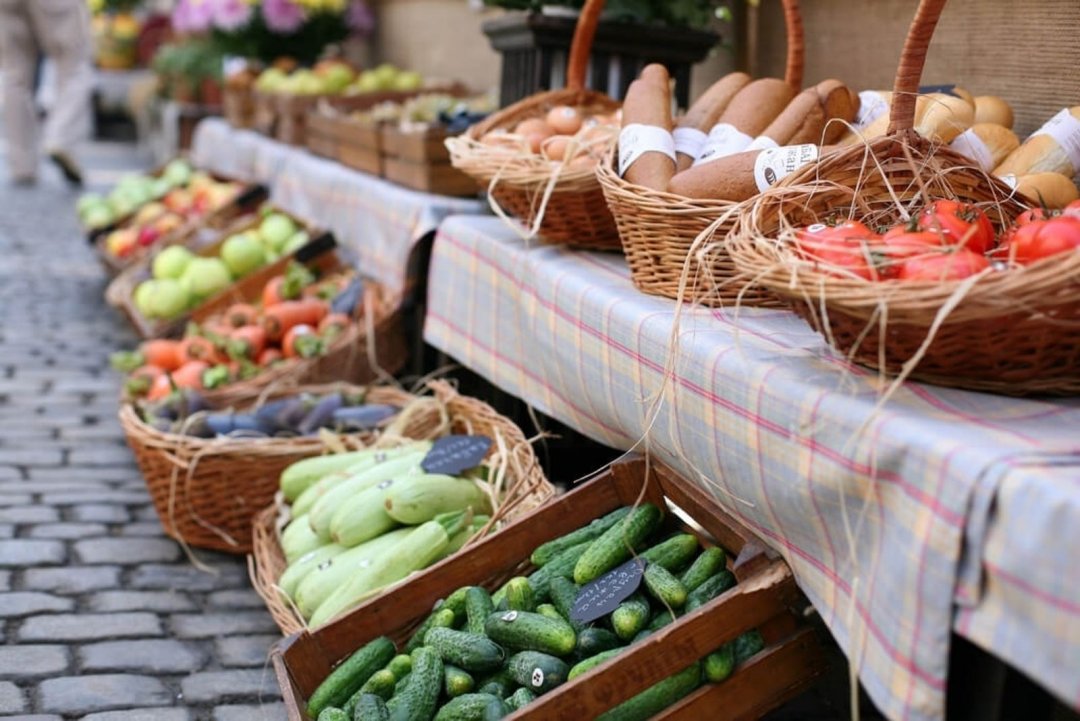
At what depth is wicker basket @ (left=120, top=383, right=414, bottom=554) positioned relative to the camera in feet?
11.6

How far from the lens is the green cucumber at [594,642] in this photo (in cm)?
222

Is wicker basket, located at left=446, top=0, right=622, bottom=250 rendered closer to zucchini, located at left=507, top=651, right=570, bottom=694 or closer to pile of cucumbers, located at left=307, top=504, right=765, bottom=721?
pile of cucumbers, located at left=307, top=504, right=765, bottom=721

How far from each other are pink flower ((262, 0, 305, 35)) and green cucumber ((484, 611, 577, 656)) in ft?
20.2

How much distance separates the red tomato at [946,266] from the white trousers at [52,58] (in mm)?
9584

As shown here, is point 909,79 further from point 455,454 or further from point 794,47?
point 455,454

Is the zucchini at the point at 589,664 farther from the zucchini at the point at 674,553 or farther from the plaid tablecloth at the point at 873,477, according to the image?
the plaid tablecloth at the point at 873,477

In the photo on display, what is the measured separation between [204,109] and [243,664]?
23.3 feet

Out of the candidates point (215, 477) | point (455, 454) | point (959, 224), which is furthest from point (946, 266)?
point (215, 477)

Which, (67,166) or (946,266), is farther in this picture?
(67,166)

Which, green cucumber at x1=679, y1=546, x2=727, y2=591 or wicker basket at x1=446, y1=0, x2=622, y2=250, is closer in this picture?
green cucumber at x1=679, y1=546, x2=727, y2=591

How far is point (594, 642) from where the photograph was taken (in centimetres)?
222

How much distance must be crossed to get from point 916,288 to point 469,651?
1.11 m

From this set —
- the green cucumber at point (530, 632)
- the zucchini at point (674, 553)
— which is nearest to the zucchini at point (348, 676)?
the green cucumber at point (530, 632)

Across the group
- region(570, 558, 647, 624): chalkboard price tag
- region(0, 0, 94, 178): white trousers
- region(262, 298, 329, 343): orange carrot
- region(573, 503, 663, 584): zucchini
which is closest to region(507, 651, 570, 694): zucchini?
region(570, 558, 647, 624): chalkboard price tag
